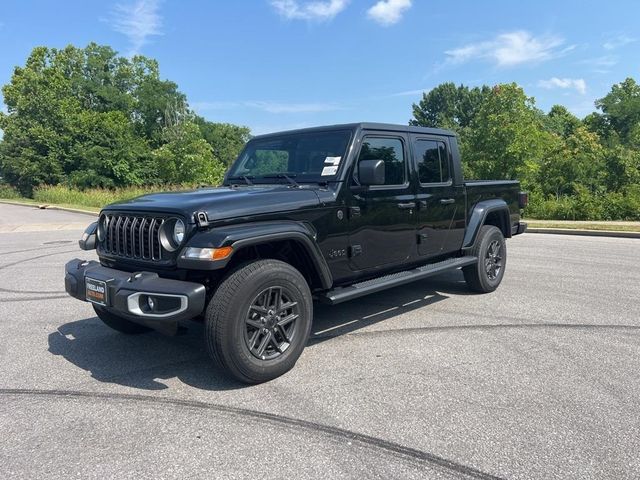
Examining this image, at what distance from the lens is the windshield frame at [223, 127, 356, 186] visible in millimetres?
4430

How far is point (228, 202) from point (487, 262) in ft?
12.9

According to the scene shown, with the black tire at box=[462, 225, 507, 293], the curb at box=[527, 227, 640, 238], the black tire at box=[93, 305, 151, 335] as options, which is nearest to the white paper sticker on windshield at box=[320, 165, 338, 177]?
the black tire at box=[93, 305, 151, 335]

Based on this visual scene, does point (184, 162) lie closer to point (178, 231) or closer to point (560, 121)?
point (178, 231)

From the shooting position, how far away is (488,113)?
24203mm

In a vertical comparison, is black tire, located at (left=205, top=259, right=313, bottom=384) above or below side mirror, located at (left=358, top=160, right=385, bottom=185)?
below

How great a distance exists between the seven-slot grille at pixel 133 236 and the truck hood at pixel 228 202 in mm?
86

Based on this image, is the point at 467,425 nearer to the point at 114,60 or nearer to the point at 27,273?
the point at 27,273

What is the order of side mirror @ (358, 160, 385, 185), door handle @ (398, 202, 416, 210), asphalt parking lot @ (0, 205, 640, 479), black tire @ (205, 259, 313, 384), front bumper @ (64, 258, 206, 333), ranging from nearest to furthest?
1. asphalt parking lot @ (0, 205, 640, 479)
2. front bumper @ (64, 258, 206, 333)
3. black tire @ (205, 259, 313, 384)
4. side mirror @ (358, 160, 385, 185)
5. door handle @ (398, 202, 416, 210)

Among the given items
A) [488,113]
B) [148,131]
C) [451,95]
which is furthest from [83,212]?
[451,95]

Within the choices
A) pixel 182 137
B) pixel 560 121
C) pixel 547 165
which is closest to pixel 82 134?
pixel 182 137

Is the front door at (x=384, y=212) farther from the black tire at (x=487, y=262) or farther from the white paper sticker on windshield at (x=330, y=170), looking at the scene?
the black tire at (x=487, y=262)

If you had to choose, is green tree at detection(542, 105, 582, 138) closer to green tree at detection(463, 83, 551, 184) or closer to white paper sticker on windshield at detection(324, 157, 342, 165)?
green tree at detection(463, 83, 551, 184)

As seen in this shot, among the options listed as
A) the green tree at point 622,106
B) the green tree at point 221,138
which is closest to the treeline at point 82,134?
the green tree at point 221,138

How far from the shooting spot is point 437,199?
5438mm
